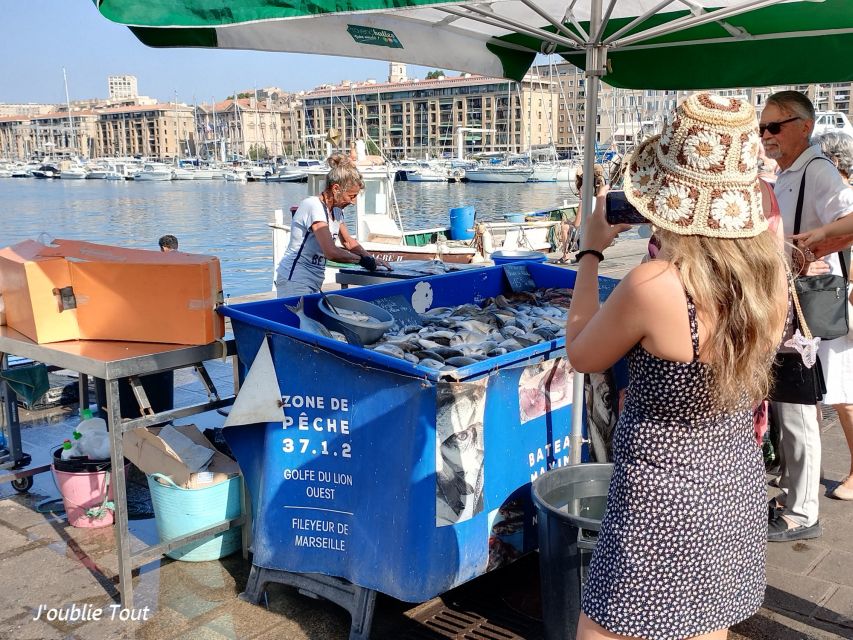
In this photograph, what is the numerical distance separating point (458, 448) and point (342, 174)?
294 centimetres

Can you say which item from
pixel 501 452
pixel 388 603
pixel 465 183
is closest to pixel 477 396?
pixel 501 452

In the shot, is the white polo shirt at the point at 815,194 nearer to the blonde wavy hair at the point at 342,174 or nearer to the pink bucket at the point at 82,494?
the blonde wavy hair at the point at 342,174

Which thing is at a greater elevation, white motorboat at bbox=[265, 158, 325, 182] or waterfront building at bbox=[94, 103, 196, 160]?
waterfront building at bbox=[94, 103, 196, 160]

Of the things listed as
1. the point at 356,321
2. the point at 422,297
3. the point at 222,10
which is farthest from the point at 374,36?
the point at 222,10

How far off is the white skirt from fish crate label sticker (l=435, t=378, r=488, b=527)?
2.25 metres

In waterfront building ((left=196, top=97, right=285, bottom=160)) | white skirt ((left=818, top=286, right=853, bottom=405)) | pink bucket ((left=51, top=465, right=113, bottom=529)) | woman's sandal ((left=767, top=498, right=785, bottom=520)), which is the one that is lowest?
woman's sandal ((left=767, top=498, right=785, bottom=520))

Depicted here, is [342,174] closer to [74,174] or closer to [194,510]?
[194,510]

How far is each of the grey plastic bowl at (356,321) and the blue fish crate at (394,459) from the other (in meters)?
0.41

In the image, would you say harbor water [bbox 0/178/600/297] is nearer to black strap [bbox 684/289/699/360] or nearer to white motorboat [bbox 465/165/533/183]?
white motorboat [bbox 465/165/533/183]

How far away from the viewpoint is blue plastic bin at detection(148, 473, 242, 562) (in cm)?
369

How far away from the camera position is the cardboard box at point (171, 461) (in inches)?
146

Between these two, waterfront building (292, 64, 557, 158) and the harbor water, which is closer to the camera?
the harbor water

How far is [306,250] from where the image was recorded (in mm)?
5527

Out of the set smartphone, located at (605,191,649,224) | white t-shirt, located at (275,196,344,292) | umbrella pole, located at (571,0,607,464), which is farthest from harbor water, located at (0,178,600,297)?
smartphone, located at (605,191,649,224)
